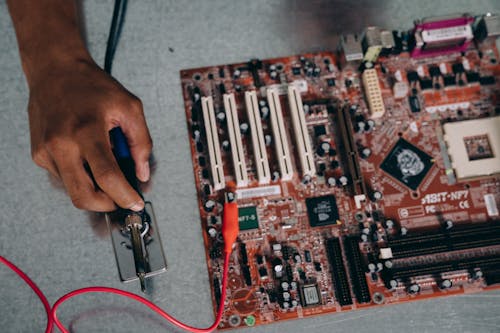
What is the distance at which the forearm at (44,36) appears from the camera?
2357mm

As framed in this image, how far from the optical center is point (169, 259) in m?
2.87

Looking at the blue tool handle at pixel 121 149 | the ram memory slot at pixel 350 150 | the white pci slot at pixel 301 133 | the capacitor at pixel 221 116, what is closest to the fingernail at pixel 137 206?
the blue tool handle at pixel 121 149

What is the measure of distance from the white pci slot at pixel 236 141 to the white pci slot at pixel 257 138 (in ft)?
0.26

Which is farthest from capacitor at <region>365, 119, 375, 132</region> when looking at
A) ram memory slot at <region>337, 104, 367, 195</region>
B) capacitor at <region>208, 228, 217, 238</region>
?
capacitor at <region>208, 228, 217, 238</region>

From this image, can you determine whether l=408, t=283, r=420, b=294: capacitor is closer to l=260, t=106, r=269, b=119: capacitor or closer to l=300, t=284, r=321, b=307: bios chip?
l=300, t=284, r=321, b=307: bios chip

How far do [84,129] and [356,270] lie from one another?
1.71m

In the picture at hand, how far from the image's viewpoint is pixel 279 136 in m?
2.92

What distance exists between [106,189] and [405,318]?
1904mm

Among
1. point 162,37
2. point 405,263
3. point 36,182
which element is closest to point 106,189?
point 36,182

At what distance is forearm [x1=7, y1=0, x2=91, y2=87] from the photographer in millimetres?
2357

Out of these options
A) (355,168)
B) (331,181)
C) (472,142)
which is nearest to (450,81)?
(472,142)

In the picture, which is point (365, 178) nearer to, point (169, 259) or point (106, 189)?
point (169, 259)

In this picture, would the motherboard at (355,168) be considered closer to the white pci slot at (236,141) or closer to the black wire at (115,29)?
the white pci slot at (236,141)

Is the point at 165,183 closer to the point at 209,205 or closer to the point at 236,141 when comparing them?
the point at 209,205
